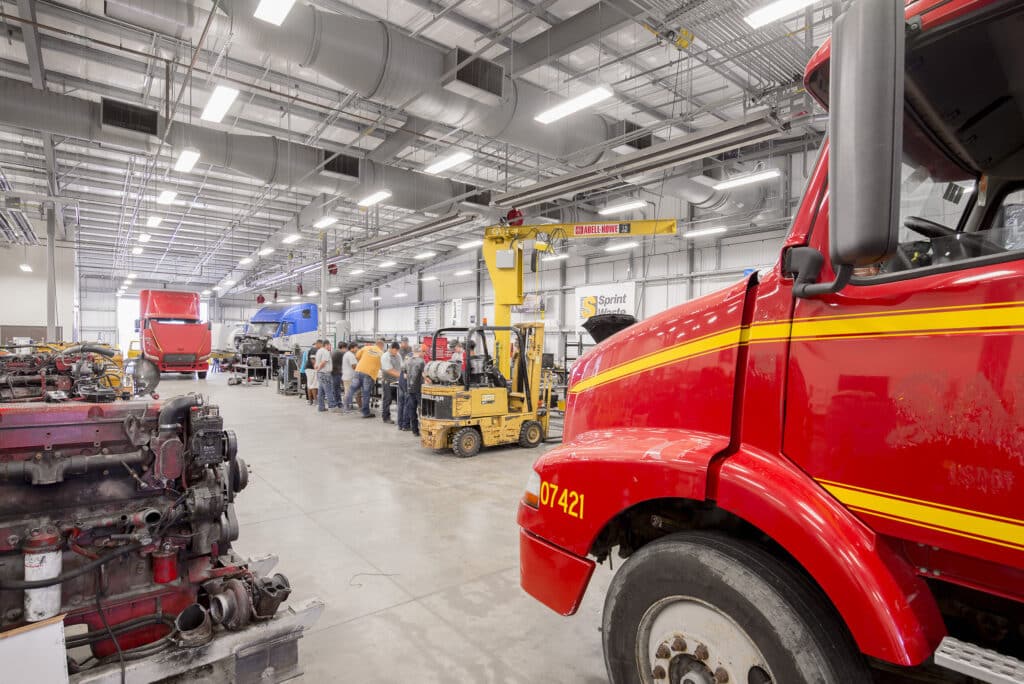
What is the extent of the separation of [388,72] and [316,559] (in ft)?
20.6

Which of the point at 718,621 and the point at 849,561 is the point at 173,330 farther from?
the point at 849,561

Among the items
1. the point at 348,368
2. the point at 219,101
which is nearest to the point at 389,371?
the point at 348,368

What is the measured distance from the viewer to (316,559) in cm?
409

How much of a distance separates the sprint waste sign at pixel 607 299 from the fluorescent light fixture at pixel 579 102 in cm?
1077

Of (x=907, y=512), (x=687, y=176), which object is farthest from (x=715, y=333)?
(x=687, y=176)

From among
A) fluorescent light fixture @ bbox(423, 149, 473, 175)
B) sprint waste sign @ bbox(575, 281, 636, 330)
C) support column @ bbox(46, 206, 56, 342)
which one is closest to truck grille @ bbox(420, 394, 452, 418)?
fluorescent light fixture @ bbox(423, 149, 473, 175)

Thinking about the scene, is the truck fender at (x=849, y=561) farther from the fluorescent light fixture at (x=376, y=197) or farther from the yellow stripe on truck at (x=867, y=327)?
the fluorescent light fixture at (x=376, y=197)

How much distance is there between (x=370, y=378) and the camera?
1171 cm

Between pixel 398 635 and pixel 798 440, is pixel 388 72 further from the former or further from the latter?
pixel 798 440

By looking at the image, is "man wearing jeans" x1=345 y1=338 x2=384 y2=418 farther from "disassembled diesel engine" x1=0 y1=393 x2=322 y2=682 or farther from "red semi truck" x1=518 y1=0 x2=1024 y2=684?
"red semi truck" x1=518 y1=0 x2=1024 y2=684

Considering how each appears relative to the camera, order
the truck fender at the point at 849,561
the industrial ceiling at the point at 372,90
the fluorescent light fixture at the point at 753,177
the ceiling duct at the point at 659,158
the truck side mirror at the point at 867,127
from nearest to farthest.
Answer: the truck side mirror at the point at 867,127, the truck fender at the point at 849,561, the industrial ceiling at the point at 372,90, the ceiling duct at the point at 659,158, the fluorescent light fixture at the point at 753,177

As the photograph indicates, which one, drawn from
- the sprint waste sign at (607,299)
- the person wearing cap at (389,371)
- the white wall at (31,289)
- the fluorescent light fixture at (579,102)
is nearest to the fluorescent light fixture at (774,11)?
the fluorescent light fixture at (579,102)

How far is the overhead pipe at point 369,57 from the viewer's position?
618 cm

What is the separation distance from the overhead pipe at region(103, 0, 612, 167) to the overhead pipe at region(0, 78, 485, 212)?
2.79 m
